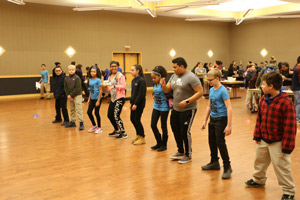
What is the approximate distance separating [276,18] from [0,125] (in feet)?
58.2

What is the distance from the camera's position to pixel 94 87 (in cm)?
658

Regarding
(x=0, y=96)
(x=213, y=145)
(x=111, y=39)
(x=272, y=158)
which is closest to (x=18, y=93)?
(x=0, y=96)

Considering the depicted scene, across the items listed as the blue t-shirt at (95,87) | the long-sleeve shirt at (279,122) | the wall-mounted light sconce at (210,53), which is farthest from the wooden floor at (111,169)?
the wall-mounted light sconce at (210,53)

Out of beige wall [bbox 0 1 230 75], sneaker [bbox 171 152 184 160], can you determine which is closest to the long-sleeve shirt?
sneaker [bbox 171 152 184 160]

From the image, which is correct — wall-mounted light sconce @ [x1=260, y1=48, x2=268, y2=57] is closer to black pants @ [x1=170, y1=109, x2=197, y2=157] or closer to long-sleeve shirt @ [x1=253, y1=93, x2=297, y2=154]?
black pants @ [x1=170, y1=109, x2=197, y2=157]

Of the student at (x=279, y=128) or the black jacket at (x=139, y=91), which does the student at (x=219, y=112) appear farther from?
the black jacket at (x=139, y=91)

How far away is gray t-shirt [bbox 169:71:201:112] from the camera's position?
435 centimetres

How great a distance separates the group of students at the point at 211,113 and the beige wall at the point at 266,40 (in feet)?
52.6

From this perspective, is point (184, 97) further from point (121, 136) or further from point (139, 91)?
point (121, 136)

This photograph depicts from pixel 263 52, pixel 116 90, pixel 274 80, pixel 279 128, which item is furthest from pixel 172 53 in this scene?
pixel 279 128

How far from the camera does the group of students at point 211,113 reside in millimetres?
3170

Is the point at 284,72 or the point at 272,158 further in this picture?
the point at 284,72

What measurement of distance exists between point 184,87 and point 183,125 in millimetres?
551

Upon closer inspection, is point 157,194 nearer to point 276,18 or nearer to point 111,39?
point 111,39
